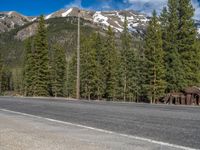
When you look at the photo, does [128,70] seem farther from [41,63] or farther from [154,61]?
[154,61]

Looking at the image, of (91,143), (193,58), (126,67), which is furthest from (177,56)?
(91,143)

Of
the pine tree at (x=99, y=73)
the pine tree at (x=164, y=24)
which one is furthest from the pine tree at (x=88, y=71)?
the pine tree at (x=164, y=24)

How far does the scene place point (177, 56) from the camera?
152 ft

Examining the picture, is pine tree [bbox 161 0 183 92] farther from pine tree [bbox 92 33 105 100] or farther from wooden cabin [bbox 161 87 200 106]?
pine tree [bbox 92 33 105 100]

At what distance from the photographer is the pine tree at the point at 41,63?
66.4 m

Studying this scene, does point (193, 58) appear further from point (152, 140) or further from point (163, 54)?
point (152, 140)

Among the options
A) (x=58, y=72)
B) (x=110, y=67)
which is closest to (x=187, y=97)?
(x=110, y=67)

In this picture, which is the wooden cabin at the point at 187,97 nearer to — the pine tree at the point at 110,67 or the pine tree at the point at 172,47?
the pine tree at the point at 172,47

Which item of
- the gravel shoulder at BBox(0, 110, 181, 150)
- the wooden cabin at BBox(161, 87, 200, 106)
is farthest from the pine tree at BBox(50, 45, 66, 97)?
the gravel shoulder at BBox(0, 110, 181, 150)

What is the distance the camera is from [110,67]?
224ft

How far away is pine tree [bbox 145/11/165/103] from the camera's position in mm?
46406

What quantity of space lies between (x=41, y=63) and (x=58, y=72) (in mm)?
12755

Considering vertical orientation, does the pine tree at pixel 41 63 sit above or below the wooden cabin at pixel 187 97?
above

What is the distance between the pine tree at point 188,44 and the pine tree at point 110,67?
66.1ft
